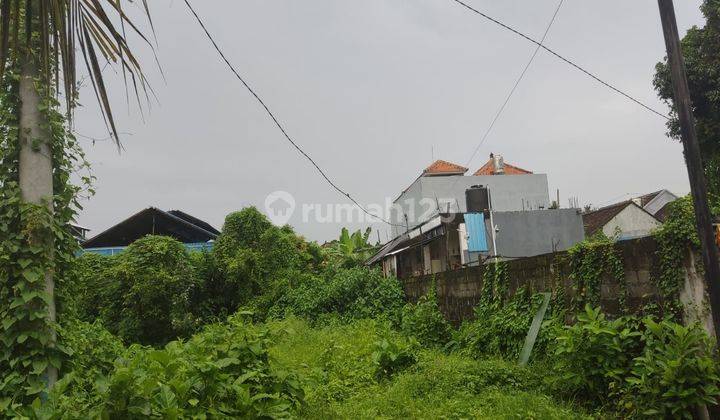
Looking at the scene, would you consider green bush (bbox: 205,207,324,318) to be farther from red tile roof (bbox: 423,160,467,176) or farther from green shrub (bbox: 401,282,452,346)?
red tile roof (bbox: 423,160,467,176)

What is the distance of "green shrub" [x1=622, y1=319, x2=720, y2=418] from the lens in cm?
390

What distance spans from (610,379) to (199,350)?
3542mm

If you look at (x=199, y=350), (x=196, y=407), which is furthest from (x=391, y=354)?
(x=196, y=407)

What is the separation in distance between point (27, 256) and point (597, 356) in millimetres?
4645

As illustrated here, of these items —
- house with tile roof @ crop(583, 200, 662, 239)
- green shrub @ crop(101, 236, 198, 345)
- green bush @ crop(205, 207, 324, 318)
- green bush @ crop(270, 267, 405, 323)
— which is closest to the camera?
green bush @ crop(270, 267, 405, 323)

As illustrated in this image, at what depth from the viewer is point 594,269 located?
5832 mm

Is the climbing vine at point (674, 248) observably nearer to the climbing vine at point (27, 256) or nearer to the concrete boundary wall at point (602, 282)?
the concrete boundary wall at point (602, 282)

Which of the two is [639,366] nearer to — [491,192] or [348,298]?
[348,298]

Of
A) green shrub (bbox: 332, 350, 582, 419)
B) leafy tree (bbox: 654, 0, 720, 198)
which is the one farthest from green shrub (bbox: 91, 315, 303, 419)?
leafy tree (bbox: 654, 0, 720, 198)

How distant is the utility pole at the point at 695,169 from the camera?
3.86 m

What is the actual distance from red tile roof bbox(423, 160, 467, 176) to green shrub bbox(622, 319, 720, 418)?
22.7m

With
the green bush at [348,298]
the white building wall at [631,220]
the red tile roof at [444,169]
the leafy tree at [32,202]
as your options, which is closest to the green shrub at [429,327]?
the green bush at [348,298]

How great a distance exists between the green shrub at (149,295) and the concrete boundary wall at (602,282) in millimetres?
7456

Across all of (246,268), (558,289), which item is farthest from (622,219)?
(558,289)
